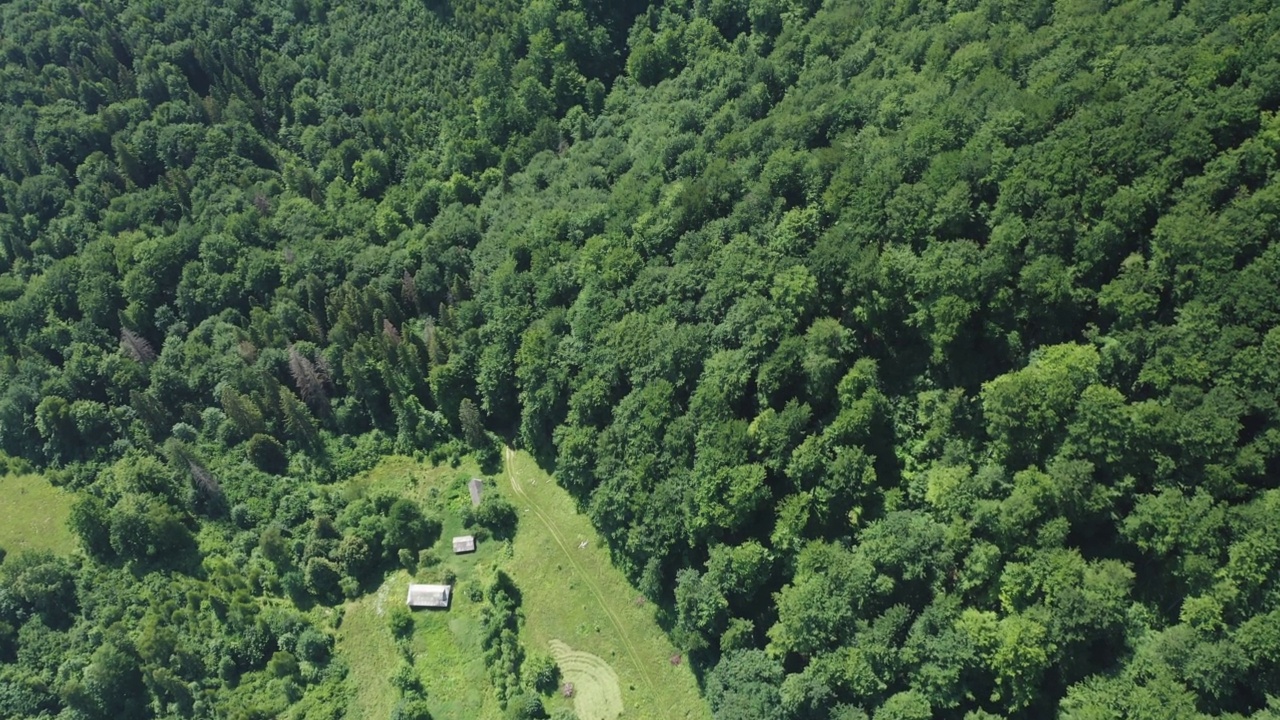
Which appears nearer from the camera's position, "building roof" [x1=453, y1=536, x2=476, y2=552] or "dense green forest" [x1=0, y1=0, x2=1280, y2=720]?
"dense green forest" [x1=0, y1=0, x2=1280, y2=720]

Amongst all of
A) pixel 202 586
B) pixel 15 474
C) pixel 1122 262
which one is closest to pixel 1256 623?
pixel 1122 262

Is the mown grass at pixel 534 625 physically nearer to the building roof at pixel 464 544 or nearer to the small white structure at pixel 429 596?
the building roof at pixel 464 544

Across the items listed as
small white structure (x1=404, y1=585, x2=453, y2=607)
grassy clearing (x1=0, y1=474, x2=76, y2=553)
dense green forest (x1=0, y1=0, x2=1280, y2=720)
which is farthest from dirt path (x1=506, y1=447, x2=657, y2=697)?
grassy clearing (x1=0, y1=474, x2=76, y2=553)

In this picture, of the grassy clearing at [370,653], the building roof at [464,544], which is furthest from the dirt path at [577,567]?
the grassy clearing at [370,653]

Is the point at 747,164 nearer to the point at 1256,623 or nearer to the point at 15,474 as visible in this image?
the point at 1256,623

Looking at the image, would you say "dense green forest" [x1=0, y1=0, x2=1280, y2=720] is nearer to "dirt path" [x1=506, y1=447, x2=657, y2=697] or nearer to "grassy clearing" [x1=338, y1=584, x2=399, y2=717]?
"grassy clearing" [x1=338, y1=584, x2=399, y2=717]

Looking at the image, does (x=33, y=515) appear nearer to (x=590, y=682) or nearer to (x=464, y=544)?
(x=464, y=544)
